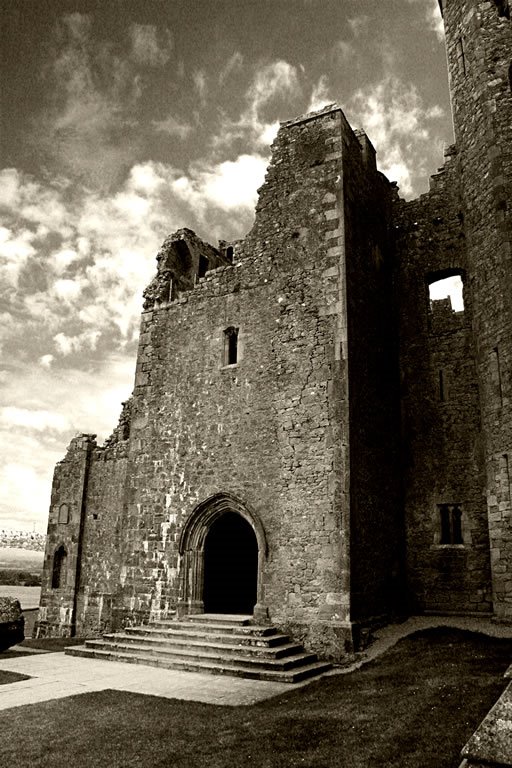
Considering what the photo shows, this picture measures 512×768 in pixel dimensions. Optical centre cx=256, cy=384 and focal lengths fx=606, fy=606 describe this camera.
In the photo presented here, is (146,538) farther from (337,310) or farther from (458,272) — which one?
(458,272)

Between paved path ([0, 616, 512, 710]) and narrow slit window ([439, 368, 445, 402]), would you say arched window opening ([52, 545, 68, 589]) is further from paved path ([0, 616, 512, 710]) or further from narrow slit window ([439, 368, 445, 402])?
narrow slit window ([439, 368, 445, 402])

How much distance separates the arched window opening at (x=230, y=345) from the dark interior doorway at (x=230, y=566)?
159 inches

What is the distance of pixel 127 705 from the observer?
8.84m

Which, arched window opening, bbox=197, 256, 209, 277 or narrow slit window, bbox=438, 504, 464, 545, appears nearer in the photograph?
narrow slit window, bbox=438, 504, 464, 545

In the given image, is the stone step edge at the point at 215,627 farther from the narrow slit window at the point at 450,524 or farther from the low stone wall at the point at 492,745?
the low stone wall at the point at 492,745

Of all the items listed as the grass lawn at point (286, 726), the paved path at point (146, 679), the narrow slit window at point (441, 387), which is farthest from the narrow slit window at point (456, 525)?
the grass lawn at point (286, 726)

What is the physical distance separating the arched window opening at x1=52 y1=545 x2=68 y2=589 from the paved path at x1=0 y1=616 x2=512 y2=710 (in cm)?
718

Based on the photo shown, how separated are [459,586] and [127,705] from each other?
376 inches

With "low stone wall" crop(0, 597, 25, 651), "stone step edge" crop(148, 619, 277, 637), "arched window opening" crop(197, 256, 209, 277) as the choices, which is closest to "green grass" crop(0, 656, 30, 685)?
"low stone wall" crop(0, 597, 25, 651)

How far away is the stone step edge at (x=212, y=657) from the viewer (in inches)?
450

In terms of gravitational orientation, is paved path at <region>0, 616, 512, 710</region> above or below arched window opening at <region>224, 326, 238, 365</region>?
A: below

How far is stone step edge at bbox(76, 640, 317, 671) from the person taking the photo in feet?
37.5

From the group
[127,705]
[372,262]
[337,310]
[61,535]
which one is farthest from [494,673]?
[61,535]

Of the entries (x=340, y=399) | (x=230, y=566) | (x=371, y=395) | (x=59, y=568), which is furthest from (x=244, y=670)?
(x=59, y=568)
